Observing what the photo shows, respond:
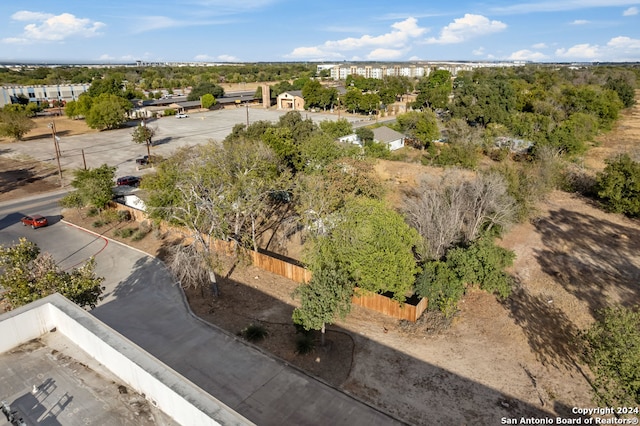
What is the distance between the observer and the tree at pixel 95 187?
2952 cm

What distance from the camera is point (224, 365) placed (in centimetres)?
1620

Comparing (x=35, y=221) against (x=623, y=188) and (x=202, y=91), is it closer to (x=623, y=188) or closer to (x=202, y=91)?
(x=623, y=188)

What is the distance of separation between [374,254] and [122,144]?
172ft

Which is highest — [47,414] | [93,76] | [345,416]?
[93,76]

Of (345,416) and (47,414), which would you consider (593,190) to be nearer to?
(345,416)

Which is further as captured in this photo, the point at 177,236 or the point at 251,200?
the point at 177,236

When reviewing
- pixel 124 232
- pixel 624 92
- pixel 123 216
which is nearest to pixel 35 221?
pixel 123 216

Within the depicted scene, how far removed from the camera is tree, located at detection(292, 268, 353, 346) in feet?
52.5

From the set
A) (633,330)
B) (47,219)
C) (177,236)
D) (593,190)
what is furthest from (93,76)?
(633,330)

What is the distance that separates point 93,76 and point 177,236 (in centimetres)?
15177

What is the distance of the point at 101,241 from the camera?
1086 inches

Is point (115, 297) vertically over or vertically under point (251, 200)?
under

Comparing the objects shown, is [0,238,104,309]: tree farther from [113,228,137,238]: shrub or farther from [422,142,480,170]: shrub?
[422,142,480,170]: shrub

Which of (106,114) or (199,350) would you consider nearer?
(199,350)
